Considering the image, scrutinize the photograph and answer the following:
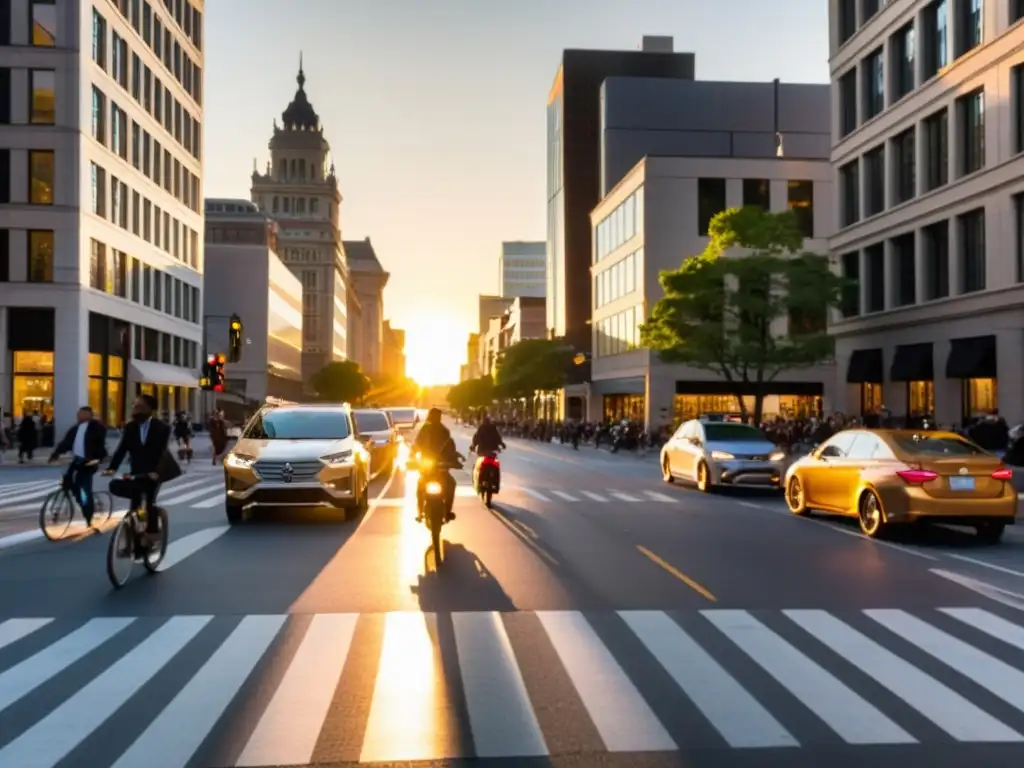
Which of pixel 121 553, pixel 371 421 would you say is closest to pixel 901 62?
pixel 371 421

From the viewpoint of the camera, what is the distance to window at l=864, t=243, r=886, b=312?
4559 cm

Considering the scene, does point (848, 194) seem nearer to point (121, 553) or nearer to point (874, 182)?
point (874, 182)

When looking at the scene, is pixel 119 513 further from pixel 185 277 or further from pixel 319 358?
pixel 319 358

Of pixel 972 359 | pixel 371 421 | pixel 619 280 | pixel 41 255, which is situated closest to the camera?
pixel 371 421

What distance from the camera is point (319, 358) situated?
164 metres

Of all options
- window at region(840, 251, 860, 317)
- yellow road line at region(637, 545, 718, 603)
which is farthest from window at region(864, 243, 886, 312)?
yellow road line at region(637, 545, 718, 603)

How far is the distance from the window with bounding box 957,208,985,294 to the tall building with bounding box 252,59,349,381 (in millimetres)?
128333

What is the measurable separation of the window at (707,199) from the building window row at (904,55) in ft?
63.7

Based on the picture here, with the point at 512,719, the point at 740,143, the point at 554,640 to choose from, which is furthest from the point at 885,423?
the point at 740,143

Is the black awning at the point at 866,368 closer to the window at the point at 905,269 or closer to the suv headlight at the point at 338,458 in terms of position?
the window at the point at 905,269

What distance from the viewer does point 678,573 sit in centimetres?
1205

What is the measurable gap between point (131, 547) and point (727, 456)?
1579cm

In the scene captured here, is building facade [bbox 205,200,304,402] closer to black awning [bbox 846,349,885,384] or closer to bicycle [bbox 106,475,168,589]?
black awning [bbox 846,349,885,384]

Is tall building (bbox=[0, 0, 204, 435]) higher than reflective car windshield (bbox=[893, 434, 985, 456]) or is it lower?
higher
